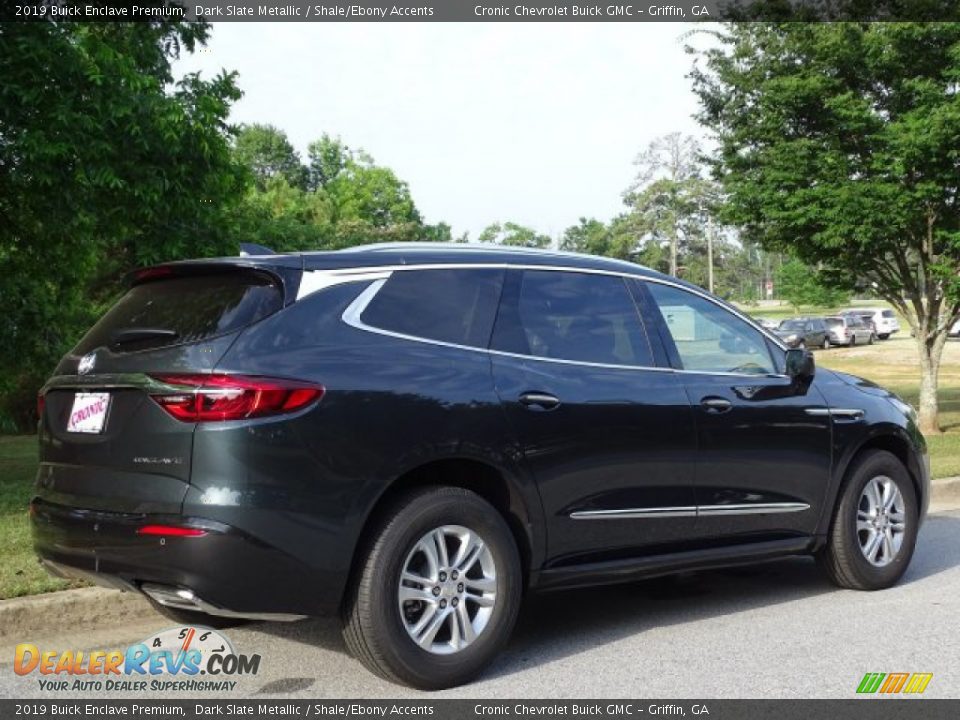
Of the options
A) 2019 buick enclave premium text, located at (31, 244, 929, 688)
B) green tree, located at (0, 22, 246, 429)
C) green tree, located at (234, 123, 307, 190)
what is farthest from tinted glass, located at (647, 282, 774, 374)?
green tree, located at (234, 123, 307, 190)

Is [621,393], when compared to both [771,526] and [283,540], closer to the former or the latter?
[771,526]

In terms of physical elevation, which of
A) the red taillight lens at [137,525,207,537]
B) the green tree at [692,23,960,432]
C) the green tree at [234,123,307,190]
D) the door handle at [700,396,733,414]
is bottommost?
the red taillight lens at [137,525,207,537]

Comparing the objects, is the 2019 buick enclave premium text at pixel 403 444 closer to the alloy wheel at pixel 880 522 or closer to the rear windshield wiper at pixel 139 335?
the rear windshield wiper at pixel 139 335

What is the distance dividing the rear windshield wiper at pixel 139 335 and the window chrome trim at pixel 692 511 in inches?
76.0

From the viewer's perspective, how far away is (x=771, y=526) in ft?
20.3

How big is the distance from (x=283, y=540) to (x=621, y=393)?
6.18 ft

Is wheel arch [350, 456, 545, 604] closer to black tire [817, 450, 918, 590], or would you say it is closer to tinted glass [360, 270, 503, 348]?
tinted glass [360, 270, 503, 348]

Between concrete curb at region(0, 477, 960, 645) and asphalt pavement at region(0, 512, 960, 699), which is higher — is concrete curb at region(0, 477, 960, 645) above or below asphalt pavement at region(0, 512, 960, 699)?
above

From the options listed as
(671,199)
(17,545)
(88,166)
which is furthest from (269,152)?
(17,545)

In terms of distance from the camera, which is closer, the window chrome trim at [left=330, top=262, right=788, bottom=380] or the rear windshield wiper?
the rear windshield wiper

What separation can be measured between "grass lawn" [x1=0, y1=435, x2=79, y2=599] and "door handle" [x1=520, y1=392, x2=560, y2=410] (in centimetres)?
267

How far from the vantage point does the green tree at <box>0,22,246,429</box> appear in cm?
949

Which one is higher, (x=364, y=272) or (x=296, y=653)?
(x=364, y=272)
